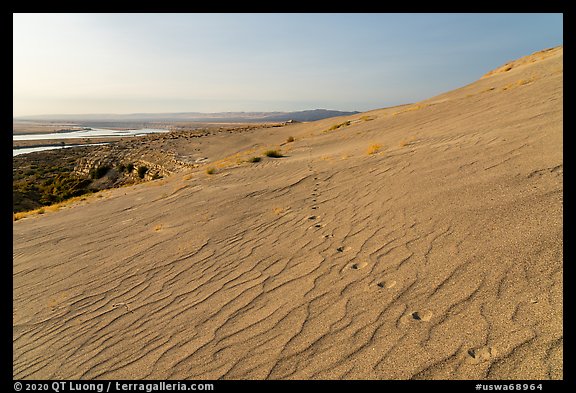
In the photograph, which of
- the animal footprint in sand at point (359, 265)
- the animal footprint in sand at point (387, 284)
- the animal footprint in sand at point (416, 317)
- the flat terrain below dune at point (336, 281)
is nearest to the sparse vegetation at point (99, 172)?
the flat terrain below dune at point (336, 281)

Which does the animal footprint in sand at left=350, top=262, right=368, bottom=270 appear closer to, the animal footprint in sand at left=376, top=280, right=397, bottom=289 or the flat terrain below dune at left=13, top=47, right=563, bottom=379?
the flat terrain below dune at left=13, top=47, right=563, bottom=379

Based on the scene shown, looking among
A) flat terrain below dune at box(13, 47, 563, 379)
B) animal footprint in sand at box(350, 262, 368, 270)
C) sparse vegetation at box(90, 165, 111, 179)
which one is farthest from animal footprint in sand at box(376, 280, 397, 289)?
sparse vegetation at box(90, 165, 111, 179)

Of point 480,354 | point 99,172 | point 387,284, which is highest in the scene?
point 99,172

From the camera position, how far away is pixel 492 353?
8.04ft

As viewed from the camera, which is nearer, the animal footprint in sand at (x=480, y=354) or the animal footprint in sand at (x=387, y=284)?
the animal footprint in sand at (x=480, y=354)

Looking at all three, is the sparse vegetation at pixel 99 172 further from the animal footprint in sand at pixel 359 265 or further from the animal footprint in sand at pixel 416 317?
the animal footprint in sand at pixel 416 317

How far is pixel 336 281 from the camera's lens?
375 centimetres

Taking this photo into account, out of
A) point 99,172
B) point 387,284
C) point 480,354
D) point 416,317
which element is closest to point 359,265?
point 387,284

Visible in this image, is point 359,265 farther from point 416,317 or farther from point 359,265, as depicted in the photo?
point 416,317

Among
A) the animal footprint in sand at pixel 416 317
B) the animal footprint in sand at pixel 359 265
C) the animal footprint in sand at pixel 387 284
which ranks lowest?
the animal footprint in sand at pixel 416 317

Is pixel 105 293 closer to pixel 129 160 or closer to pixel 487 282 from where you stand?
pixel 487 282

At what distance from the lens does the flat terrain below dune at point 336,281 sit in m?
2.69

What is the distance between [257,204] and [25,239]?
19.4 feet

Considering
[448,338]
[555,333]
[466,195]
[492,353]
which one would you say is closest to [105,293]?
[448,338]
